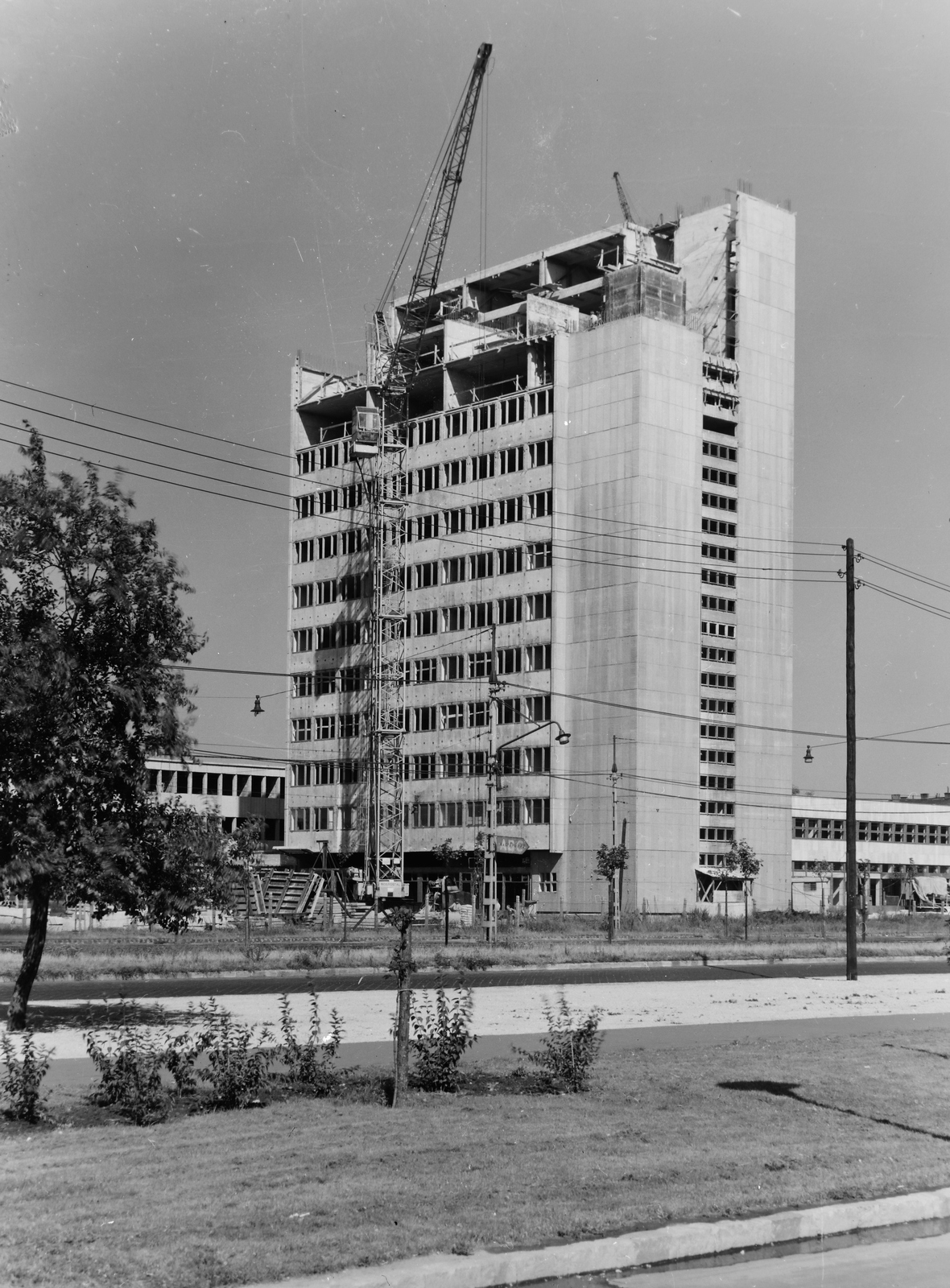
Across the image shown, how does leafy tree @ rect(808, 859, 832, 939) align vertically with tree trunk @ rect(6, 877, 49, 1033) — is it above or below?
below

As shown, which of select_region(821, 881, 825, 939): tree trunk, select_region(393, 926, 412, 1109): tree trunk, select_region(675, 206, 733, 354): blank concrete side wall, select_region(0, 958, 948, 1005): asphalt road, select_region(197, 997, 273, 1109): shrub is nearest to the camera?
select_region(197, 997, 273, 1109): shrub

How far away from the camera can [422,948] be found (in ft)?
143

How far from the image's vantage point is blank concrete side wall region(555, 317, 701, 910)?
102m

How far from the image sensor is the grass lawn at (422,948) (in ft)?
116

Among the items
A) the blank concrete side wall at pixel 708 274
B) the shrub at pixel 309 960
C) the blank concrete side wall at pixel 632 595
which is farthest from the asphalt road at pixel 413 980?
the blank concrete side wall at pixel 708 274

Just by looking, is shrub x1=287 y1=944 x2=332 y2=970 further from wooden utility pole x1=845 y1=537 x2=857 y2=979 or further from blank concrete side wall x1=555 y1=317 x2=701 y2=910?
blank concrete side wall x1=555 y1=317 x2=701 y2=910

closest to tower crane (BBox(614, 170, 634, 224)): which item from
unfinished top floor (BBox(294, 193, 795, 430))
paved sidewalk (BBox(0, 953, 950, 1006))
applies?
unfinished top floor (BBox(294, 193, 795, 430))

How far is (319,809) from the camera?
12175 centimetres

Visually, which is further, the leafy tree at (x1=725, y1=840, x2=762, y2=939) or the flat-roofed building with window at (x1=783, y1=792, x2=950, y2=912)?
the flat-roofed building with window at (x1=783, y1=792, x2=950, y2=912)

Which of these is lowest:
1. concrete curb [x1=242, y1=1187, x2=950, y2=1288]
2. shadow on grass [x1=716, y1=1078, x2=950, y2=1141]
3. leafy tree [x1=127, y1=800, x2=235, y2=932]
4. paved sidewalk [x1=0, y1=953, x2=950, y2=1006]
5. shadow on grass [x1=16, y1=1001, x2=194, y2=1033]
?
paved sidewalk [x1=0, y1=953, x2=950, y2=1006]

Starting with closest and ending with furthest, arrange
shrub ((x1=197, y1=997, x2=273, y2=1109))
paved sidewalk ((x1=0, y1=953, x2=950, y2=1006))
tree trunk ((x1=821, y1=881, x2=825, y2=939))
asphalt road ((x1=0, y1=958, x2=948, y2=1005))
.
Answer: shrub ((x1=197, y1=997, x2=273, y2=1109)) < asphalt road ((x1=0, y1=958, x2=948, y2=1005)) < paved sidewalk ((x1=0, y1=953, x2=950, y2=1006)) < tree trunk ((x1=821, y1=881, x2=825, y2=939))

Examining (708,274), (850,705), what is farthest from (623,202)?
(850,705)

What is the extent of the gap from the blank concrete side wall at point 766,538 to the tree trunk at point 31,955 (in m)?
90.9

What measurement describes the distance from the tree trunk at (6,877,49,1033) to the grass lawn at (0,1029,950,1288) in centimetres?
684
